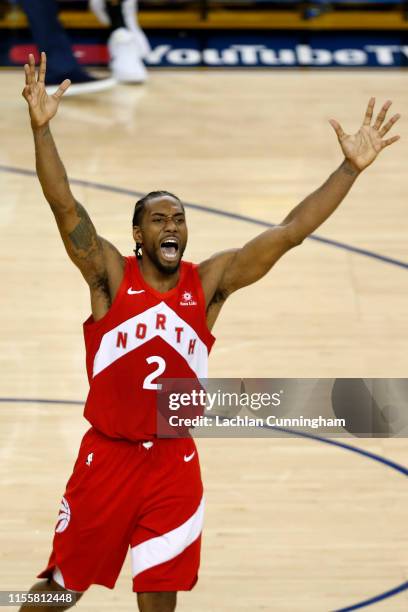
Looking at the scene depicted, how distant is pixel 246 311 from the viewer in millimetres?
9109

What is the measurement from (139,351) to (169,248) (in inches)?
16.2

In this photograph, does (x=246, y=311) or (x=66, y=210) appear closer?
(x=66, y=210)

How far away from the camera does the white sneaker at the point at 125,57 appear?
45.0 feet

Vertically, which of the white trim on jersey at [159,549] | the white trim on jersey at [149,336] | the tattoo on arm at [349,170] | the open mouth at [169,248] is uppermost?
the tattoo on arm at [349,170]

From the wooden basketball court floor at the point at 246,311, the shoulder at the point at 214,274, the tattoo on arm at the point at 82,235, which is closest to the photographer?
the tattoo on arm at the point at 82,235

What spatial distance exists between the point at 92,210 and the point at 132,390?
567 centimetres

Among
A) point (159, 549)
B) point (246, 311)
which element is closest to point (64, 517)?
point (159, 549)

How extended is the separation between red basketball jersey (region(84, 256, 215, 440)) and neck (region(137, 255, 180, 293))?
0.08ft

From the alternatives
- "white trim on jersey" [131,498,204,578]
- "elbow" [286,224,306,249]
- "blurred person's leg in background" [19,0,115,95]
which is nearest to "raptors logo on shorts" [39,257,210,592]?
"white trim on jersey" [131,498,204,578]

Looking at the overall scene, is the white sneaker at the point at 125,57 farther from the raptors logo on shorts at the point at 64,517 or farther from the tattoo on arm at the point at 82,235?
the raptors logo on shorts at the point at 64,517

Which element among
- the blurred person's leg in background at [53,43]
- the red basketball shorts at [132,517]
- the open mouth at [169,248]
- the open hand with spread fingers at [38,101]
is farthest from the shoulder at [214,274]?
the blurred person's leg in background at [53,43]

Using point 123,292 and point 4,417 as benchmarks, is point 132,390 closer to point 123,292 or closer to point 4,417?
point 123,292

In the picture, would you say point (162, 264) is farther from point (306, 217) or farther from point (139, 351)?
point (306, 217)

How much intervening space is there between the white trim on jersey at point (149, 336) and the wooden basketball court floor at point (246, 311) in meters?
1.48
